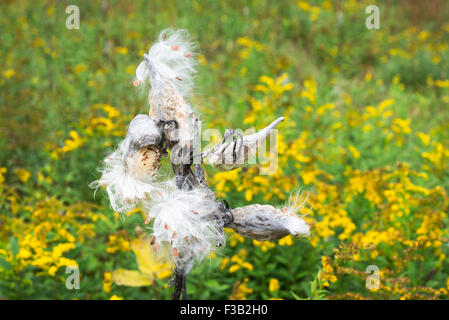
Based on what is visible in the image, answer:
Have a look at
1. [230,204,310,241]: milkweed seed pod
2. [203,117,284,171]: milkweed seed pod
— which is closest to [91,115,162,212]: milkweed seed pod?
[203,117,284,171]: milkweed seed pod

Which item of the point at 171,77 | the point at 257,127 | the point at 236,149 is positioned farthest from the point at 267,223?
the point at 257,127

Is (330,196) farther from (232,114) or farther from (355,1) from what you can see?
(355,1)

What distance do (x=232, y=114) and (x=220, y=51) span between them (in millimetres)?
2105

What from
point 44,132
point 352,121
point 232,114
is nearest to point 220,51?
point 232,114

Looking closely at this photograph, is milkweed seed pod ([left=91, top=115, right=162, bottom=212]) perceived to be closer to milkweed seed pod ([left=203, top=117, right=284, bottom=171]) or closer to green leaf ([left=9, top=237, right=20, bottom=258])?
milkweed seed pod ([left=203, top=117, right=284, bottom=171])

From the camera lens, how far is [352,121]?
4.25 m

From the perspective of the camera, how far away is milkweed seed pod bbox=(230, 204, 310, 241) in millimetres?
1455

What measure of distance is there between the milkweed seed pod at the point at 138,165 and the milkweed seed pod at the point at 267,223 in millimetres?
315

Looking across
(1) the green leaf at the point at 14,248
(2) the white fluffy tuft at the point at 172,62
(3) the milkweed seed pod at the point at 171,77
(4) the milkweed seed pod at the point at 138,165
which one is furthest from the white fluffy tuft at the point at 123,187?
(1) the green leaf at the point at 14,248

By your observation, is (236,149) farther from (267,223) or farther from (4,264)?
(4,264)

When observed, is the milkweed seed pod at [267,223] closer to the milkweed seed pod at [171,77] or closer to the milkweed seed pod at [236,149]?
the milkweed seed pod at [236,149]

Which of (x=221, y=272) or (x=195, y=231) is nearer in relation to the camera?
(x=195, y=231)

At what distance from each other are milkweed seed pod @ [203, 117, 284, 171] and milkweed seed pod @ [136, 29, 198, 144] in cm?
13

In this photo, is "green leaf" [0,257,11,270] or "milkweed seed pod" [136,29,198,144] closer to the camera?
"milkweed seed pod" [136,29,198,144]
